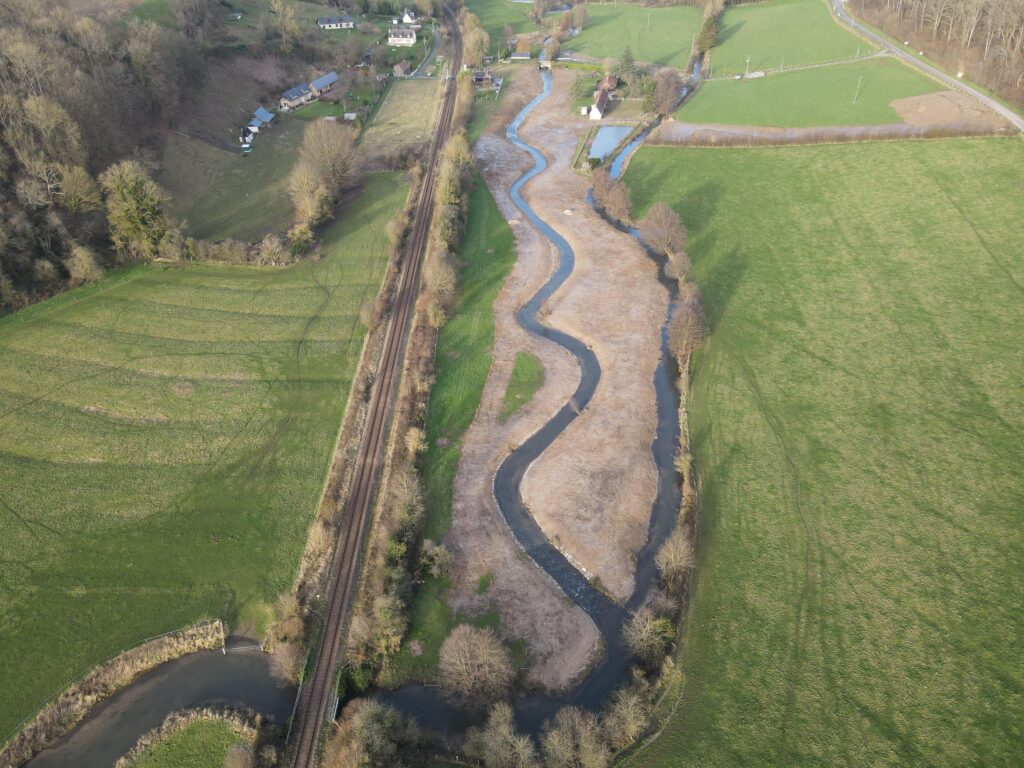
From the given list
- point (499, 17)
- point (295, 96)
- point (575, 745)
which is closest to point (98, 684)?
point (575, 745)

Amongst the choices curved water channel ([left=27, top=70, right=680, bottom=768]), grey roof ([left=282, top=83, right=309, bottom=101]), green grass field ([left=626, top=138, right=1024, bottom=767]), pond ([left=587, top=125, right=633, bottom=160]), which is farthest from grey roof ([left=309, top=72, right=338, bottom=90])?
curved water channel ([left=27, top=70, right=680, bottom=768])

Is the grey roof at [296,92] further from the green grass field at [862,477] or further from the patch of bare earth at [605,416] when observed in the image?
the green grass field at [862,477]

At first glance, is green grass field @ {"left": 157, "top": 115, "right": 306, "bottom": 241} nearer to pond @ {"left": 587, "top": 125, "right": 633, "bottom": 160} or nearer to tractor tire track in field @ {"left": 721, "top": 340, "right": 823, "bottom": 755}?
pond @ {"left": 587, "top": 125, "right": 633, "bottom": 160}

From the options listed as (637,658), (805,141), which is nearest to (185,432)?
(637,658)

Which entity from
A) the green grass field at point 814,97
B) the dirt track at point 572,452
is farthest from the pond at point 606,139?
the dirt track at point 572,452

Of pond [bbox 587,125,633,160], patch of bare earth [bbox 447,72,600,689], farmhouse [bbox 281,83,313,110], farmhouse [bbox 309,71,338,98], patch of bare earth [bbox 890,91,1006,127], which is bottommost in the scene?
patch of bare earth [bbox 447,72,600,689]

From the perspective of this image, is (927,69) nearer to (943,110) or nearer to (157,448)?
(943,110)

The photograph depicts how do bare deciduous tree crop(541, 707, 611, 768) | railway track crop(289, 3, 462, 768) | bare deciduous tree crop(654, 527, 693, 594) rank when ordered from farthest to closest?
bare deciduous tree crop(654, 527, 693, 594) < railway track crop(289, 3, 462, 768) < bare deciduous tree crop(541, 707, 611, 768)
